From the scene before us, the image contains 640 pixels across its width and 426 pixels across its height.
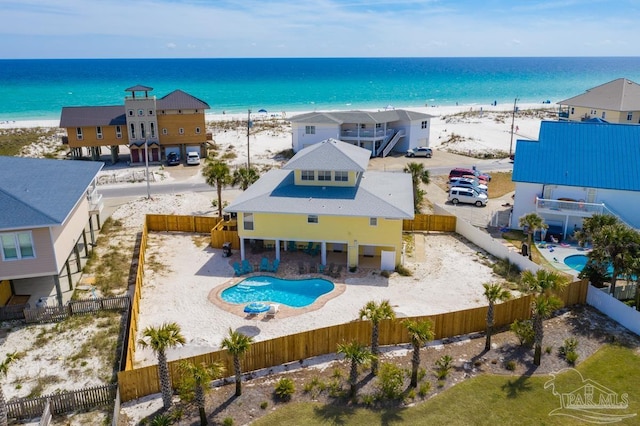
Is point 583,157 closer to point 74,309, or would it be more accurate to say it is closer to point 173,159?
point 74,309

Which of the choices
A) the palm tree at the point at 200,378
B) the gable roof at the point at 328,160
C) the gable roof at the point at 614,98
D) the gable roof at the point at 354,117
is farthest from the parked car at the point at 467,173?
the palm tree at the point at 200,378

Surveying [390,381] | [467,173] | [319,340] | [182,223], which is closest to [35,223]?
[182,223]

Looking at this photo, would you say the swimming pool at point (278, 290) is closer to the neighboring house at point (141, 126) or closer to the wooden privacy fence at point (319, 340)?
the wooden privacy fence at point (319, 340)

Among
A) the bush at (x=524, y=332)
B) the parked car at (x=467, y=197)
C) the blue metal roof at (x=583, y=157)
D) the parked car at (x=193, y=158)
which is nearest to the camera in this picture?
the bush at (x=524, y=332)

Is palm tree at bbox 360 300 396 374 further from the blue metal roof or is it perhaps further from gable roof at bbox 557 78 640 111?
gable roof at bbox 557 78 640 111

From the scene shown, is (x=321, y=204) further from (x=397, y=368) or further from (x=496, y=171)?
A: (x=496, y=171)

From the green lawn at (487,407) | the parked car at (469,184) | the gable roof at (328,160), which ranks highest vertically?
the gable roof at (328,160)

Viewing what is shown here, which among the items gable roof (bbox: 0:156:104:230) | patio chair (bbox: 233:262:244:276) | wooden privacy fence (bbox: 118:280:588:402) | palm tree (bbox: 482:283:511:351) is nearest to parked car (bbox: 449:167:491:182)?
wooden privacy fence (bbox: 118:280:588:402)

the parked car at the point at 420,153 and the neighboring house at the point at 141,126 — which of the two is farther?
the parked car at the point at 420,153
